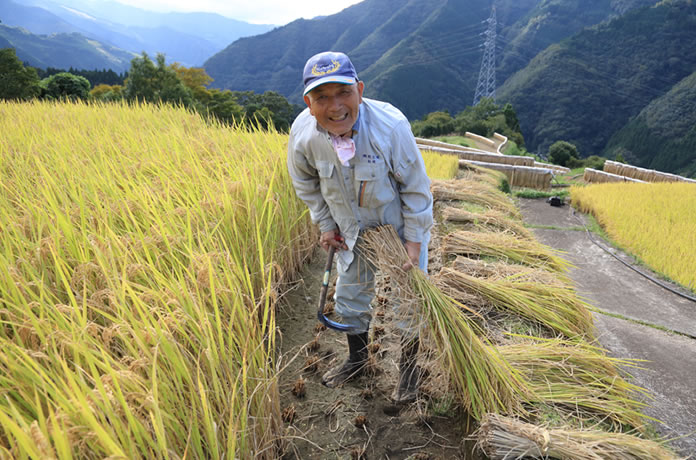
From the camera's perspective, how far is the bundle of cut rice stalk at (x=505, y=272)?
2285mm

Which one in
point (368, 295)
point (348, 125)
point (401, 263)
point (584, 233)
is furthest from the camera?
point (584, 233)

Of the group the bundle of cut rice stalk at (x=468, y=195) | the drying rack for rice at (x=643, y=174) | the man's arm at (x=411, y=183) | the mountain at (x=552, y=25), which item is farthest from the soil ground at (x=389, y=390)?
the mountain at (x=552, y=25)

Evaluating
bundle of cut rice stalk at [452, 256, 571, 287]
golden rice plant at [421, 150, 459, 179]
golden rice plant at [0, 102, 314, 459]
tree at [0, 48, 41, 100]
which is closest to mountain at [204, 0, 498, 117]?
tree at [0, 48, 41, 100]

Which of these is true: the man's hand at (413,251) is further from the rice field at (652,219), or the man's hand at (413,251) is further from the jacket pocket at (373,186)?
the rice field at (652,219)

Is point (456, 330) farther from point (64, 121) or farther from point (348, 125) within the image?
point (64, 121)

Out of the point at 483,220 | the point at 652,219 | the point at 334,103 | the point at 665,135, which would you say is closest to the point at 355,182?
the point at 334,103

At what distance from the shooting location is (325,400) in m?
1.82

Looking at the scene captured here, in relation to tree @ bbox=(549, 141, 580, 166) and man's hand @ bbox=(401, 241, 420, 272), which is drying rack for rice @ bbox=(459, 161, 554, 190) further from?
tree @ bbox=(549, 141, 580, 166)

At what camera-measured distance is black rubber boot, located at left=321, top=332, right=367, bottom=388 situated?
1.91 m

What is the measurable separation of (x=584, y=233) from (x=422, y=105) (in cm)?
7404

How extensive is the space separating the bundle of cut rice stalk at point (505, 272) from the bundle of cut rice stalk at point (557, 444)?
105 cm

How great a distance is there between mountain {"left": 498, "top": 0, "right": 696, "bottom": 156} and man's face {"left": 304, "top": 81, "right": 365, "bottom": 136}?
63.2m

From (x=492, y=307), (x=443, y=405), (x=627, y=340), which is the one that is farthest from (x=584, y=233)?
(x=443, y=405)

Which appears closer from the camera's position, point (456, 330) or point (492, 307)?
point (456, 330)
